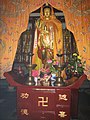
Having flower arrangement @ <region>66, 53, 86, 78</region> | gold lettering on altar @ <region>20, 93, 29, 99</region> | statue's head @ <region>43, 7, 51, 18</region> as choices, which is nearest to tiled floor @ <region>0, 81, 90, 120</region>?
gold lettering on altar @ <region>20, 93, 29, 99</region>

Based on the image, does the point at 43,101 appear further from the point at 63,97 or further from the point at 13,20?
the point at 13,20

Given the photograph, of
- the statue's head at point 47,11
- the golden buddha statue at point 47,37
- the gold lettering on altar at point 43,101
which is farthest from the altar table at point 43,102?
the statue's head at point 47,11

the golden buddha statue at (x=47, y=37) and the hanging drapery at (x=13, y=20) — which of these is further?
the golden buddha statue at (x=47, y=37)

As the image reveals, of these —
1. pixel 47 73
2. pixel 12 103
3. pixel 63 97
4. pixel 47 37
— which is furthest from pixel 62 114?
pixel 47 37

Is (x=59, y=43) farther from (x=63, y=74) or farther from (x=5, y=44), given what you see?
(x=5, y=44)

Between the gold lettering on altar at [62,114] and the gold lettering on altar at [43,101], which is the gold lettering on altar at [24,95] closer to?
the gold lettering on altar at [43,101]

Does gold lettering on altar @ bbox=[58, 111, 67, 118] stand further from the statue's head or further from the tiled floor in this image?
the statue's head

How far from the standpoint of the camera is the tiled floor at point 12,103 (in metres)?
2.85

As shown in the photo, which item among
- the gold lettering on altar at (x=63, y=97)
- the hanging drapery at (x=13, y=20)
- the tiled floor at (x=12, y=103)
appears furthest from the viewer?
the hanging drapery at (x=13, y=20)

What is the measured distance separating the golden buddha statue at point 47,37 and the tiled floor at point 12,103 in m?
0.92

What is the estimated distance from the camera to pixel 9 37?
308 cm

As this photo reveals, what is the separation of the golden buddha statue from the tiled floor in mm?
918

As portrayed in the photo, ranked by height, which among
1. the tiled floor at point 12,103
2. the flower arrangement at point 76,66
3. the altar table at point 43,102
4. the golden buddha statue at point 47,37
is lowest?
the tiled floor at point 12,103

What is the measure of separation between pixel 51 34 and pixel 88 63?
819 mm
